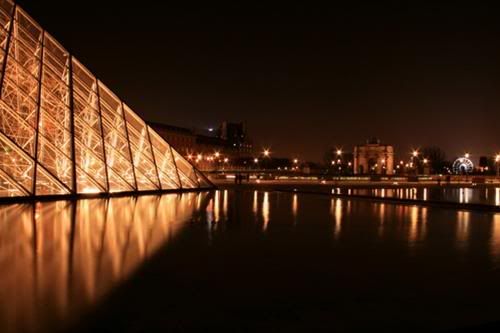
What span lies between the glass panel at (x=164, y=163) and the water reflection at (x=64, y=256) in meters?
14.5

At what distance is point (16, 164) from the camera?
20.7 m

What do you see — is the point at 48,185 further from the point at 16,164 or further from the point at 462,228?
the point at 462,228

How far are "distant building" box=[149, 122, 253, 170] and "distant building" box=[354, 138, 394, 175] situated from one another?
34.5 meters

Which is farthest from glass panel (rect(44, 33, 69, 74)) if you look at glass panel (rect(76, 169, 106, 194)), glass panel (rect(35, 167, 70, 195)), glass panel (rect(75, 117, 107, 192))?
glass panel (rect(35, 167, 70, 195))

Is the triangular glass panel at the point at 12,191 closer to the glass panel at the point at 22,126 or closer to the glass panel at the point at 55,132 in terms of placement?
the glass panel at the point at 22,126

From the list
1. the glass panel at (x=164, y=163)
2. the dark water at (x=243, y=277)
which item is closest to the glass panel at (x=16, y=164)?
the dark water at (x=243, y=277)

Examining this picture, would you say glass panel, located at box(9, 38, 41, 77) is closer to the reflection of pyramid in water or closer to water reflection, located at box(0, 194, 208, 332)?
the reflection of pyramid in water

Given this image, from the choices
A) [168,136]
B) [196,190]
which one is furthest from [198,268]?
[168,136]

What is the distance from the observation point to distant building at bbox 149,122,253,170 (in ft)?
345

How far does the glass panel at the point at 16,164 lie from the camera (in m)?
19.1

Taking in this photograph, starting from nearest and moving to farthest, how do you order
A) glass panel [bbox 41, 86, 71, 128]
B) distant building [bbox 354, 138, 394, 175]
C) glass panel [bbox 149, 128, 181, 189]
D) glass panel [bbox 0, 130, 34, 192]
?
glass panel [bbox 0, 130, 34, 192]
glass panel [bbox 41, 86, 71, 128]
glass panel [bbox 149, 128, 181, 189]
distant building [bbox 354, 138, 394, 175]

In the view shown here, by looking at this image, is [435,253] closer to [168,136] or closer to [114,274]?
[114,274]

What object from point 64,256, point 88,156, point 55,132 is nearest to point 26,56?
point 55,132

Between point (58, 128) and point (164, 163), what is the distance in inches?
349
